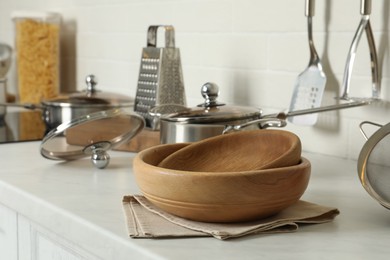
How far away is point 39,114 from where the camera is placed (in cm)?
Result: 213

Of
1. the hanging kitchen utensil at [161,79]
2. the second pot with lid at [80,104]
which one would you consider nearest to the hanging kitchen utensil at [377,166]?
the hanging kitchen utensil at [161,79]

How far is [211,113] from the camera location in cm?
130

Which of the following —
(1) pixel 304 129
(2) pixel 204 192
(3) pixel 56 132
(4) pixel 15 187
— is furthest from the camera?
(1) pixel 304 129

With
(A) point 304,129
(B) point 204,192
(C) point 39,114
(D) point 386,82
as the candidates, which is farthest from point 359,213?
(C) point 39,114

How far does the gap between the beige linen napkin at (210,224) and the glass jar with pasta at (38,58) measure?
52.4 inches

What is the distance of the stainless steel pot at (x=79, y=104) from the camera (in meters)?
1.65

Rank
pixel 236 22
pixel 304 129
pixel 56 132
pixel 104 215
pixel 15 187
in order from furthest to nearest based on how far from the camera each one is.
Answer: pixel 236 22 < pixel 304 129 < pixel 56 132 < pixel 15 187 < pixel 104 215

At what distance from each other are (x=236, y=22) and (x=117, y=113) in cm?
42

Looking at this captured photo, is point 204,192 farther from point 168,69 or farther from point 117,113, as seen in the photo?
point 168,69

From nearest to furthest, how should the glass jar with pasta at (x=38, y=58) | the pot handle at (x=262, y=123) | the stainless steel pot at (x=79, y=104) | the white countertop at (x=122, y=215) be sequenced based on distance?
1. the white countertop at (x=122, y=215)
2. the pot handle at (x=262, y=123)
3. the stainless steel pot at (x=79, y=104)
4. the glass jar with pasta at (x=38, y=58)

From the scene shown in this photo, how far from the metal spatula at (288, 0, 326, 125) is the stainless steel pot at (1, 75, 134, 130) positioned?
428mm

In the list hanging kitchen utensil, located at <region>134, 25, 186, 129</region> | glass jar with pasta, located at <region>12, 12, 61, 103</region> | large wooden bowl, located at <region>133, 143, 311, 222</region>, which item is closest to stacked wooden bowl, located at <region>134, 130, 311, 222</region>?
large wooden bowl, located at <region>133, 143, 311, 222</region>

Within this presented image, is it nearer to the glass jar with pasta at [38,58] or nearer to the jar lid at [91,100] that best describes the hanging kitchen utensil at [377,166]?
the jar lid at [91,100]

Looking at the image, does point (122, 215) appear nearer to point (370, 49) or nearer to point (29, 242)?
point (29, 242)
